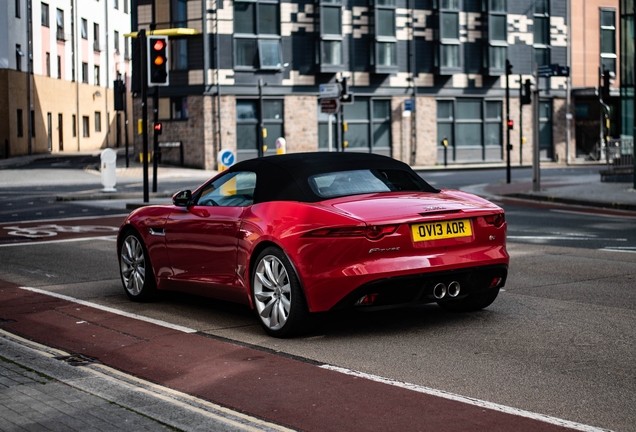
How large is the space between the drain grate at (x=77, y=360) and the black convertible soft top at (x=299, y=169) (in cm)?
186

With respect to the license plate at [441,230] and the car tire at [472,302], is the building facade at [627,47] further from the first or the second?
the license plate at [441,230]

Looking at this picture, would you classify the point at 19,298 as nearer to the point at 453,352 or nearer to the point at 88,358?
the point at 88,358

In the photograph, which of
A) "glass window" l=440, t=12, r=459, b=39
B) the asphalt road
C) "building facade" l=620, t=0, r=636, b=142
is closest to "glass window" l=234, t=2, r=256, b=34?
"glass window" l=440, t=12, r=459, b=39

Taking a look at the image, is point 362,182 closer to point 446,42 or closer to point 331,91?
point 331,91

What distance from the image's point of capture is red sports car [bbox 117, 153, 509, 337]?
276 inches

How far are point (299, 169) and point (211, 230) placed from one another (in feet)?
3.07

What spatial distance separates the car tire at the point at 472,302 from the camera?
8.20m

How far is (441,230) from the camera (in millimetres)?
7297

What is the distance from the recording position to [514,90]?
195 ft

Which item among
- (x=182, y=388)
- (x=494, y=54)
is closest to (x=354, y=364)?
(x=182, y=388)

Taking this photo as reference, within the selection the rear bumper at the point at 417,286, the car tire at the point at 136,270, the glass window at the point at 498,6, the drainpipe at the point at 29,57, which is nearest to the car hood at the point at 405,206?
the rear bumper at the point at 417,286

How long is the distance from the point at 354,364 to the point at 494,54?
176 ft

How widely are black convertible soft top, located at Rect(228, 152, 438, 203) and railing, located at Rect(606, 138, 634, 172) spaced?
26.1 metres

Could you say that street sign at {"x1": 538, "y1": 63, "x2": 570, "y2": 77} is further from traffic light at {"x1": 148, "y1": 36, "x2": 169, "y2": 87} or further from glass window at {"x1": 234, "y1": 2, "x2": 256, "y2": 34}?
glass window at {"x1": 234, "y1": 2, "x2": 256, "y2": 34}
